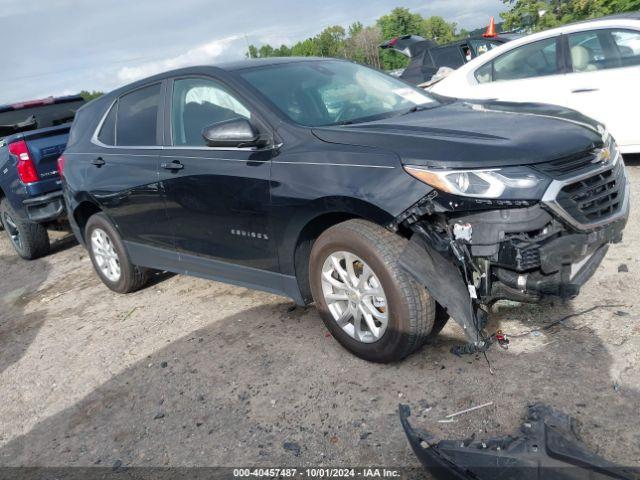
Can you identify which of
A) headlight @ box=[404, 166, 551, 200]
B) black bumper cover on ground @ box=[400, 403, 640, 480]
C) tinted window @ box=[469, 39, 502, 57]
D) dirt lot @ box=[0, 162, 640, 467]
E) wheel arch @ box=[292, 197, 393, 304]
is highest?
tinted window @ box=[469, 39, 502, 57]

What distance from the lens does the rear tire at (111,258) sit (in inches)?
207

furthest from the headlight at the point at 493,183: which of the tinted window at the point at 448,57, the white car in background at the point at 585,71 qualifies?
the tinted window at the point at 448,57

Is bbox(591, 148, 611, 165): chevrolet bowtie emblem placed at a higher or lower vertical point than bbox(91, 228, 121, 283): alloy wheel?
higher

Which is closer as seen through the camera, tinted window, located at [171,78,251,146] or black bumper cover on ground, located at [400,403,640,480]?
black bumper cover on ground, located at [400,403,640,480]

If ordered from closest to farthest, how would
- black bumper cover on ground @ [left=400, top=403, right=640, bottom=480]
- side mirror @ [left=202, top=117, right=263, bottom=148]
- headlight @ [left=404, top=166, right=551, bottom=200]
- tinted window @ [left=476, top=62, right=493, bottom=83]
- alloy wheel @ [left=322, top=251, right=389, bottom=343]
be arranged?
black bumper cover on ground @ [left=400, top=403, right=640, bottom=480] < headlight @ [left=404, top=166, right=551, bottom=200] < alloy wheel @ [left=322, top=251, right=389, bottom=343] < side mirror @ [left=202, top=117, right=263, bottom=148] < tinted window @ [left=476, top=62, right=493, bottom=83]

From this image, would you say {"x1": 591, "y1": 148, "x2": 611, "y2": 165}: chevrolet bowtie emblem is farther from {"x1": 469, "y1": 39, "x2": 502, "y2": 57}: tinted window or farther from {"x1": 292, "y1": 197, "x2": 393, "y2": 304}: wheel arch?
{"x1": 469, "y1": 39, "x2": 502, "y2": 57}: tinted window

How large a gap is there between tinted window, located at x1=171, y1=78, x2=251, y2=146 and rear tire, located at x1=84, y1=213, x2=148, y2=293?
1.37 metres

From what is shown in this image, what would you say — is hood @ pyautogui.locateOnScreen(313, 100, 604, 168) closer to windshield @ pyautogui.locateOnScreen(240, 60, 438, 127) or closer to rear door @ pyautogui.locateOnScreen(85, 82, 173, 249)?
windshield @ pyautogui.locateOnScreen(240, 60, 438, 127)

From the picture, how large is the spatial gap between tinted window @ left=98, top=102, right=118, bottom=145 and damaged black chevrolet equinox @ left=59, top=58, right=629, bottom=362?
1.07 feet

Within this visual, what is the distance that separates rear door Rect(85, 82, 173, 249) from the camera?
4.58 meters

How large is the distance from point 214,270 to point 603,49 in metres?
4.87

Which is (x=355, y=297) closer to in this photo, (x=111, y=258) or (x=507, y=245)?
(x=507, y=245)

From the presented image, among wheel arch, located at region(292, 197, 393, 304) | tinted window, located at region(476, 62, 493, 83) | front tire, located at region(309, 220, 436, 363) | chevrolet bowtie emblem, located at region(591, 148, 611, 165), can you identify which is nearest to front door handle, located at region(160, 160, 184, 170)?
wheel arch, located at region(292, 197, 393, 304)

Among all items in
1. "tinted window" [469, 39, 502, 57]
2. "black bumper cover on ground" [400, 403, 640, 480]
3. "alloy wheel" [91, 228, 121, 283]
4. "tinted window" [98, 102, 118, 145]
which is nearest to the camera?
"black bumper cover on ground" [400, 403, 640, 480]
